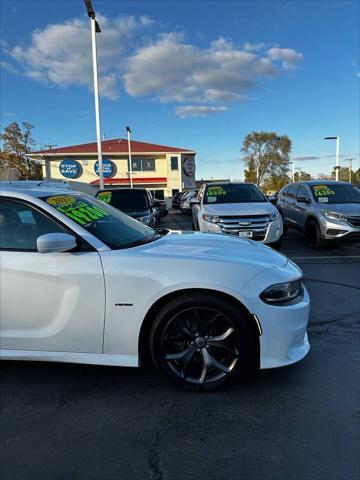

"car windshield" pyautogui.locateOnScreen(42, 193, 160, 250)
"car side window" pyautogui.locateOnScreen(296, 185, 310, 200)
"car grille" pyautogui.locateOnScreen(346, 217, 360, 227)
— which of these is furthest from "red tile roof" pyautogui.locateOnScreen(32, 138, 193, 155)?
"car windshield" pyautogui.locateOnScreen(42, 193, 160, 250)

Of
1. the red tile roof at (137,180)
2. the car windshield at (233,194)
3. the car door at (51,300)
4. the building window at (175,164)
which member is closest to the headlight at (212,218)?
the car windshield at (233,194)

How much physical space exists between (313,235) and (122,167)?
32.2 meters

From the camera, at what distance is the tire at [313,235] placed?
855cm

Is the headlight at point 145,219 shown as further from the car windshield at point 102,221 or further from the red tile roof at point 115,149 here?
the red tile roof at point 115,149

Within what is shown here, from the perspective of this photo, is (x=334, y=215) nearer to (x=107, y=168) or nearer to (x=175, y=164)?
(x=175, y=164)

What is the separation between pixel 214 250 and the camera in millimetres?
2926

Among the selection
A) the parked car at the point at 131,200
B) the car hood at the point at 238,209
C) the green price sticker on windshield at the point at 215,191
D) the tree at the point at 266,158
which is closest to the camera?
the car hood at the point at 238,209

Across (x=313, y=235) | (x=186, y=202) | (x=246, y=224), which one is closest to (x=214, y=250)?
(x=246, y=224)

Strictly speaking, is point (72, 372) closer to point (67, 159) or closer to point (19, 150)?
point (67, 159)

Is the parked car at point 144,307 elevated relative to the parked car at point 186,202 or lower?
lower

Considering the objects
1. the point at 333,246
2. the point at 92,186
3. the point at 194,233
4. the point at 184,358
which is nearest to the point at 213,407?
the point at 184,358

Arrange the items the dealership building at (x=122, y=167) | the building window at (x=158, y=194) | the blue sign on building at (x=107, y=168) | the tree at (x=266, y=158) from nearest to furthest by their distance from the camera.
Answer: the dealership building at (x=122, y=167) < the blue sign on building at (x=107, y=168) < the building window at (x=158, y=194) < the tree at (x=266, y=158)

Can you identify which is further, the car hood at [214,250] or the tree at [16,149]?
the tree at [16,149]

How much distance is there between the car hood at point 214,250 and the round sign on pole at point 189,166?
3677cm
